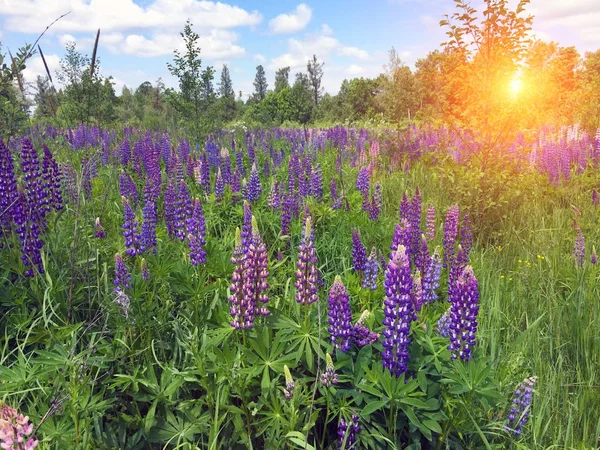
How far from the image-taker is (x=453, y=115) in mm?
5918

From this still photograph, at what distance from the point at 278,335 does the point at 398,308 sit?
631 millimetres

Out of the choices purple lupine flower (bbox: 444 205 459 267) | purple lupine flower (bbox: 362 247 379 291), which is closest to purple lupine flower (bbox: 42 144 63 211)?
purple lupine flower (bbox: 362 247 379 291)

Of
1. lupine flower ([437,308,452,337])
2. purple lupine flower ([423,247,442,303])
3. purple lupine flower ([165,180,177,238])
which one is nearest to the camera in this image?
lupine flower ([437,308,452,337])

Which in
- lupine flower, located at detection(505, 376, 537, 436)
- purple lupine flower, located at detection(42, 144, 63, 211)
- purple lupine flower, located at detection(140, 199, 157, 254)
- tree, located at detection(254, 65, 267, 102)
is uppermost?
tree, located at detection(254, 65, 267, 102)

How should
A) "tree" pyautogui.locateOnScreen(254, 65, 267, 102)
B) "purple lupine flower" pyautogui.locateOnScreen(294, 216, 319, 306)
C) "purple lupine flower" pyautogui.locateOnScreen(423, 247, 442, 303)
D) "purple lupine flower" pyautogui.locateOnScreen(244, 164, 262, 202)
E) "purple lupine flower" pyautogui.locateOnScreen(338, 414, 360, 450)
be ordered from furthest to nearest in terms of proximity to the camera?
"tree" pyautogui.locateOnScreen(254, 65, 267, 102) → "purple lupine flower" pyautogui.locateOnScreen(244, 164, 262, 202) → "purple lupine flower" pyautogui.locateOnScreen(423, 247, 442, 303) → "purple lupine flower" pyautogui.locateOnScreen(294, 216, 319, 306) → "purple lupine flower" pyautogui.locateOnScreen(338, 414, 360, 450)

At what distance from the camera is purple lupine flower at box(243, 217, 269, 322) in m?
2.14

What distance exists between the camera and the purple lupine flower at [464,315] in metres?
2.00

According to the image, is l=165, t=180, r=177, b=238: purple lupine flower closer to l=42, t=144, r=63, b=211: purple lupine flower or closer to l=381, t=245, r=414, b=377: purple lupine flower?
l=42, t=144, r=63, b=211: purple lupine flower

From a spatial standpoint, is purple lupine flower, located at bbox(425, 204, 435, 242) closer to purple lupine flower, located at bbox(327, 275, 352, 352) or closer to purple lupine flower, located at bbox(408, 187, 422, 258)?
purple lupine flower, located at bbox(408, 187, 422, 258)

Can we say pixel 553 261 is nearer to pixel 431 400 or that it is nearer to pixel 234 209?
pixel 431 400

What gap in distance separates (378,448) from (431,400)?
0.33 m

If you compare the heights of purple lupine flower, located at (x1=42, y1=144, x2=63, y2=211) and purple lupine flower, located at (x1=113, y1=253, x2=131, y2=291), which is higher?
purple lupine flower, located at (x1=42, y1=144, x2=63, y2=211)

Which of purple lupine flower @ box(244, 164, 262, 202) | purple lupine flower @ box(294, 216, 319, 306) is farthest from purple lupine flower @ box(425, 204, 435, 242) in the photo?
purple lupine flower @ box(294, 216, 319, 306)

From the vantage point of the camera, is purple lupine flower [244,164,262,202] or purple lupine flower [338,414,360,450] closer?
purple lupine flower [338,414,360,450]
